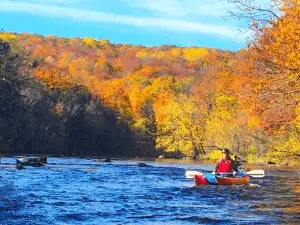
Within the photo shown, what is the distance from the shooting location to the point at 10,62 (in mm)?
30000

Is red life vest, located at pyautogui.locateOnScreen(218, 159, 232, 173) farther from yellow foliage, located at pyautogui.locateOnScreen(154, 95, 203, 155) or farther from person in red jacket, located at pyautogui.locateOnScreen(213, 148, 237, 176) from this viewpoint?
yellow foliage, located at pyautogui.locateOnScreen(154, 95, 203, 155)

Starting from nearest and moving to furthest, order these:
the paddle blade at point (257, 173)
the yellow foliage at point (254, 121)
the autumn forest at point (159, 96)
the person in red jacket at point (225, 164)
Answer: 1. the autumn forest at point (159, 96)
2. the person in red jacket at point (225, 164)
3. the paddle blade at point (257, 173)
4. the yellow foliage at point (254, 121)

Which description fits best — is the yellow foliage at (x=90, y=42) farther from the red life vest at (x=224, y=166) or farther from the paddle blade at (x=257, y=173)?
the red life vest at (x=224, y=166)

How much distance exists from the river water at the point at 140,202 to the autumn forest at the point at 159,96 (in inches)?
145

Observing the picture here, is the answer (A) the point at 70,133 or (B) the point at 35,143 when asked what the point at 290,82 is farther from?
(A) the point at 70,133

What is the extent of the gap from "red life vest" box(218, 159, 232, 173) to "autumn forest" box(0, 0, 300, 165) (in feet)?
7.93

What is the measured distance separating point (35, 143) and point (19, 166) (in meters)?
34.3

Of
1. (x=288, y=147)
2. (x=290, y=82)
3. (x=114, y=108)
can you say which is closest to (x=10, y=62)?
(x=290, y=82)

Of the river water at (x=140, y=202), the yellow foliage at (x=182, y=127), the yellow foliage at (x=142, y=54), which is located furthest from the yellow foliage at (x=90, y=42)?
the river water at (x=140, y=202)

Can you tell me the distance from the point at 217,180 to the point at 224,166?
109 cm

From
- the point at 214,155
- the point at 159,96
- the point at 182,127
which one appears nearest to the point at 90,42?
the point at 159,96

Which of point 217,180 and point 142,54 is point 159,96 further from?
point 217,180

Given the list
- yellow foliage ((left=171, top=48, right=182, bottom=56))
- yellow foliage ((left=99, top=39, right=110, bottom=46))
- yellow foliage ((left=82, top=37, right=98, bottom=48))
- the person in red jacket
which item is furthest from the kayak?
yellow foliage ((left=99, top=39, right=110, bottom=46))

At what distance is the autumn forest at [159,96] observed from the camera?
789 inches
